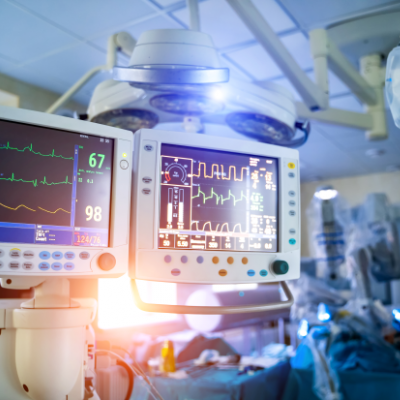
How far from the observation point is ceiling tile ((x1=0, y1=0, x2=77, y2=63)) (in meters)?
2.10

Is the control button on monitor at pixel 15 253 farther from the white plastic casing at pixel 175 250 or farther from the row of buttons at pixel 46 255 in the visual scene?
the white plastic casing at pixel 175 250

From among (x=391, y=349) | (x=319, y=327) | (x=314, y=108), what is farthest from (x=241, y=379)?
(x=314, y=108)

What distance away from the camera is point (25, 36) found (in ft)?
7.57

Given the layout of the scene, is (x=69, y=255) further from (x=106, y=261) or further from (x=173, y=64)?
(x=173, y=64)

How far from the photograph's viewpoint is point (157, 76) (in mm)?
958

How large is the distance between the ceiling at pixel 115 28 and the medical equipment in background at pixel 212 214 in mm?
1329

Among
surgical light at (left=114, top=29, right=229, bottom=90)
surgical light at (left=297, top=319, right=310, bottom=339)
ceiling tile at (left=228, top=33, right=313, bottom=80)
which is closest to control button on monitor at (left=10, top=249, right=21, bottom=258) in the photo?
surgical light at (left=114, top=29, right=229, bottom=90)

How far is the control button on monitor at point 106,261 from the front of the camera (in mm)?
829

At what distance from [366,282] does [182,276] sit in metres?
1.58

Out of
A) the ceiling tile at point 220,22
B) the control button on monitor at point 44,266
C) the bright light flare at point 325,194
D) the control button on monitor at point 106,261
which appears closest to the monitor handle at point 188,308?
the control button on monitor at point 106,261

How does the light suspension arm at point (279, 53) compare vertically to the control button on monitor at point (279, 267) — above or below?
above

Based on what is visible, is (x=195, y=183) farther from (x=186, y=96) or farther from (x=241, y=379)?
(x=241, y=379)

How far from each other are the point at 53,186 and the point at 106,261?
192 mm

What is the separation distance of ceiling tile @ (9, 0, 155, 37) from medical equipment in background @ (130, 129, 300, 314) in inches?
55.0
